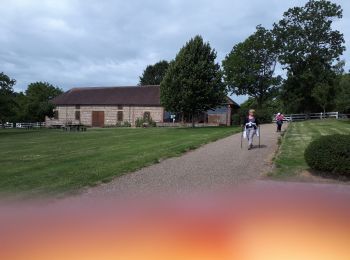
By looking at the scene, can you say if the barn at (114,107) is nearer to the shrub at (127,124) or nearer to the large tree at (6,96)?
the shrub at (127,124)

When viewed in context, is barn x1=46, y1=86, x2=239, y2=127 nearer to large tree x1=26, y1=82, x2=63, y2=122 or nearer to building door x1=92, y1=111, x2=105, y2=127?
building door x1=92, y1=111, x2=105, y2=127

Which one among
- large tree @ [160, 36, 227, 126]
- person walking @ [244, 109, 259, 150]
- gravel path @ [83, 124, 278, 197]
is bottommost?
gravel path @ [83, 124, 278, 197]

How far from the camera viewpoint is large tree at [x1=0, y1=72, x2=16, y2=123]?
132 ft

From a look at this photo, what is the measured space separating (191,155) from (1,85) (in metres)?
30.7

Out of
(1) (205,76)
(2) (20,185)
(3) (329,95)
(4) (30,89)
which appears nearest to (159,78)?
(4) (30,89)

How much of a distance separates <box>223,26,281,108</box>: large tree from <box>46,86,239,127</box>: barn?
10.0ft

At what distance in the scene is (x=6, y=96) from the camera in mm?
40781

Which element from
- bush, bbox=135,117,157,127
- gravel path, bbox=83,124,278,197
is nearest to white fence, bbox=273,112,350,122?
bush, bbox=135,117,157,127

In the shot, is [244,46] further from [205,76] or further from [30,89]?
[30,89]

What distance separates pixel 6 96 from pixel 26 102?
140ft

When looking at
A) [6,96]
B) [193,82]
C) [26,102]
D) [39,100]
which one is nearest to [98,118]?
[26,102]

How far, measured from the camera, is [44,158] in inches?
630

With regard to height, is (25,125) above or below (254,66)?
below

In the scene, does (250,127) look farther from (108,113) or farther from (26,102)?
(26,102)
